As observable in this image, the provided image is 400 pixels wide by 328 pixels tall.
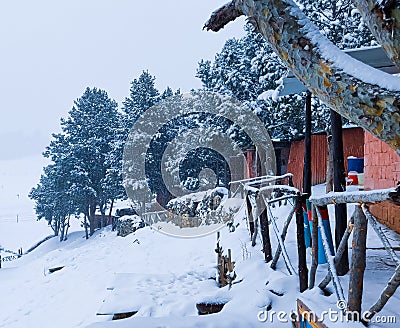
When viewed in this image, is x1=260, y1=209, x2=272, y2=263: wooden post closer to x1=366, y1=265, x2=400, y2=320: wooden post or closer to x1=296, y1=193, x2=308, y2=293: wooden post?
x1=296, y1=193, x2=308, y2=293: wooden post

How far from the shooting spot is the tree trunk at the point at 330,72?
1.24 metres

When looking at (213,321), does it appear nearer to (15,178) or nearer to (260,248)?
(260,248)

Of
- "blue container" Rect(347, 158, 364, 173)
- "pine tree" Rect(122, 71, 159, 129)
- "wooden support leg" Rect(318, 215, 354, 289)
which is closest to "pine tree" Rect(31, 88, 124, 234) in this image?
"pine tree" Rect(122, 71, 159, 129)

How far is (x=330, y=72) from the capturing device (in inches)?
55.2

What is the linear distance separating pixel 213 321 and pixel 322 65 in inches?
85.6

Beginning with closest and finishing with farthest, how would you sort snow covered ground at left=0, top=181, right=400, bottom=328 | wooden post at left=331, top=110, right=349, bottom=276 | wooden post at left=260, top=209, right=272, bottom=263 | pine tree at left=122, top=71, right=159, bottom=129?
snow covered ground at left=0, top=181, right=400, bottom=328, wooden post at left=331, top=110, right=349, bottom=276, wooden post at left=260, top=209, right=272, bottom=263, pine tree at left=122, top=71, right=159, bottom=129

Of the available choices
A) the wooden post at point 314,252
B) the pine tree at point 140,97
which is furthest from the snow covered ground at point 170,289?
the pine tree at point 140,97

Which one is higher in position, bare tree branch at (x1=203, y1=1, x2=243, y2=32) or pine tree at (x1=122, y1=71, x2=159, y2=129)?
pine tree at (x1=122, y1=71, x2=159, y2=129)

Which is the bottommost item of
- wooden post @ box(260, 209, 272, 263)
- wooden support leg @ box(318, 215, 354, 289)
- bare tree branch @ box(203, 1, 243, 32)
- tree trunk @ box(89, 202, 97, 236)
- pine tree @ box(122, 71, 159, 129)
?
tree trunk @ box(89, 202, 97, 236)

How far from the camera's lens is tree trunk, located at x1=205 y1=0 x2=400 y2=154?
1.24 metres

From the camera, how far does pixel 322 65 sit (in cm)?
143

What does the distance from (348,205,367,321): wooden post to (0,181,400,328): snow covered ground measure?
4.0 inches

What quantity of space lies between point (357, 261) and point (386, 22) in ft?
4.05

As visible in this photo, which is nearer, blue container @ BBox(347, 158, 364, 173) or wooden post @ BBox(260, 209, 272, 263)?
wooden post @ BBox(260, 209, 272, 263)
